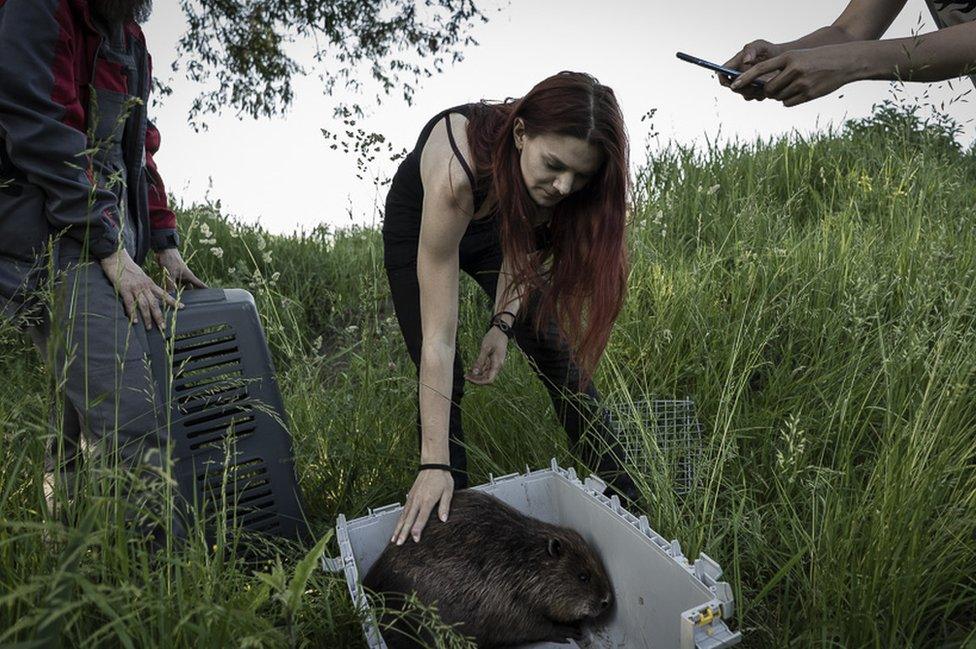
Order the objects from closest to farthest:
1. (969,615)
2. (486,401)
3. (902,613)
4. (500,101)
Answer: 1. (902,613)
2. (969,615)
3. (500,101)
4. (486,401)

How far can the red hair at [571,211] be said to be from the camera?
7.43ft

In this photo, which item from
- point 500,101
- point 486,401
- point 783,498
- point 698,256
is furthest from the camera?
point 698,256

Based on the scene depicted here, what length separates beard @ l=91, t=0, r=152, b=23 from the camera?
2.30 metres

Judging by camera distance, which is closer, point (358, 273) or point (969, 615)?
point (969, 615)

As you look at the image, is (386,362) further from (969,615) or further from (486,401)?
(969,615)

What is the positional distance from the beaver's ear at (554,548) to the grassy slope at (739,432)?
1.05 ft

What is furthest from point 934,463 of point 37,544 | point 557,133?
point 37,544

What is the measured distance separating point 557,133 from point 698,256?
1.87 meters

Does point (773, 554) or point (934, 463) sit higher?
point (934, 463)

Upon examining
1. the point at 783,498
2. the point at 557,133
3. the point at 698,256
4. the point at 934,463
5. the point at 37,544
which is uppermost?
the point at 557,133

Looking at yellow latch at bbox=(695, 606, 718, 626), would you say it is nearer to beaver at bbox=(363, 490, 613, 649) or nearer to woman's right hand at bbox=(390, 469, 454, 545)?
beaver at bbox=(363, 490, 613, 649)

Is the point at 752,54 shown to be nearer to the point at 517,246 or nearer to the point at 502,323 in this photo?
the point at 517,246

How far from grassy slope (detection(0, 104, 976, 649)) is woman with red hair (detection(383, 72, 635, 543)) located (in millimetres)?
218

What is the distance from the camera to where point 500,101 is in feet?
8.52
